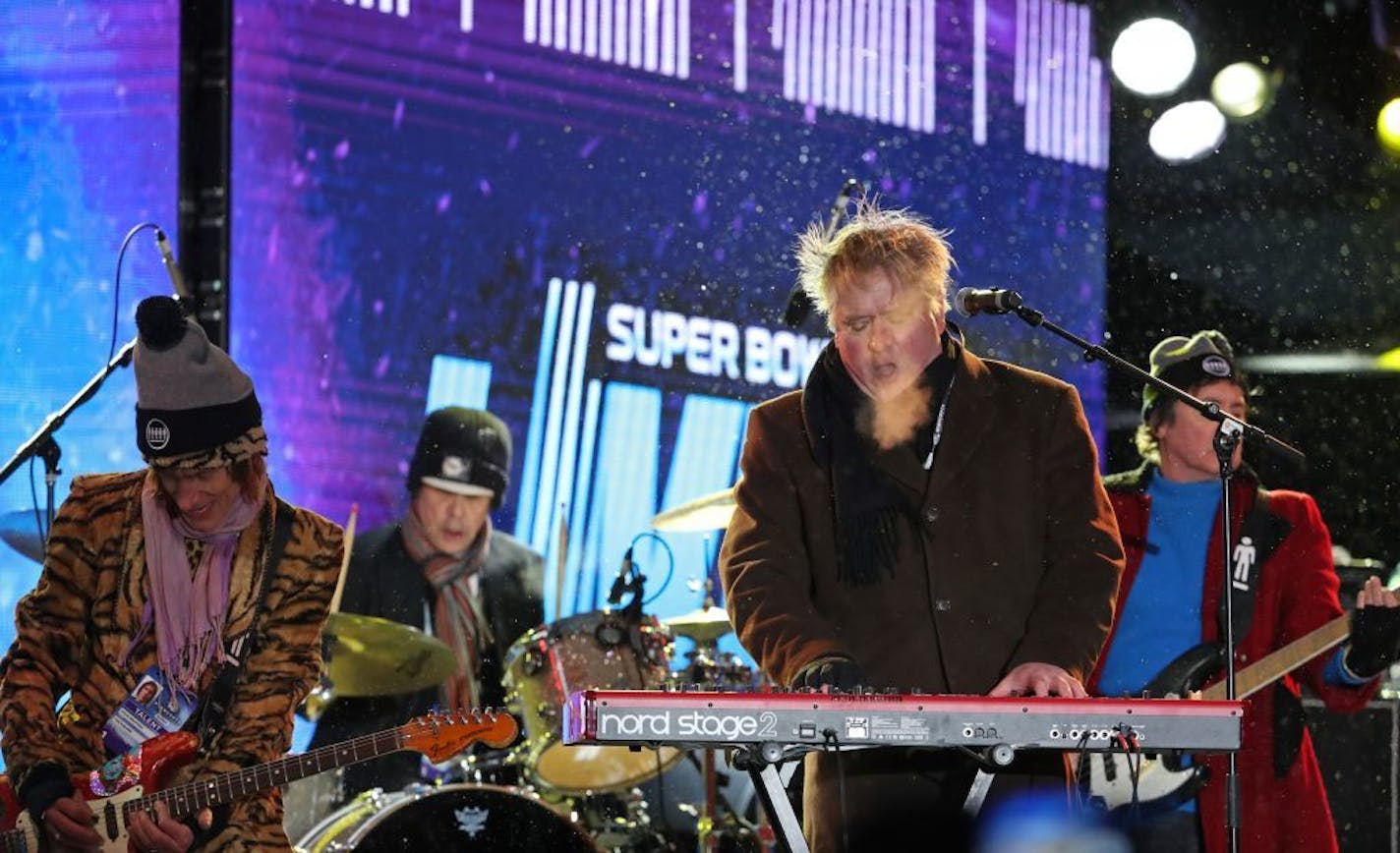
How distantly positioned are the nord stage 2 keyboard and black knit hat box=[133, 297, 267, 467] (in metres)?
1.44

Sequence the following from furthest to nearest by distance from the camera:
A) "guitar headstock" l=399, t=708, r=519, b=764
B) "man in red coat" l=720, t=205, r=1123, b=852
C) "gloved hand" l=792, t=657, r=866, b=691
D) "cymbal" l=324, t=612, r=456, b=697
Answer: "cymbal" l=324, t=612, r=456, b=697, "guitar headstock" l=399, t=708, r=519, b=764, "man in red coat" l=720, t=205, r=1123, b=852, "gloved hand" l=792, t=657, r=866, b=691

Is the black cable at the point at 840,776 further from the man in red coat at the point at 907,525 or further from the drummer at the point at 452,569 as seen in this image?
the drummer at the point at 452,569

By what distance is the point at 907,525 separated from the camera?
3.64 metres

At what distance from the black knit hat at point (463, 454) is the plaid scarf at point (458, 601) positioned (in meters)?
0.14

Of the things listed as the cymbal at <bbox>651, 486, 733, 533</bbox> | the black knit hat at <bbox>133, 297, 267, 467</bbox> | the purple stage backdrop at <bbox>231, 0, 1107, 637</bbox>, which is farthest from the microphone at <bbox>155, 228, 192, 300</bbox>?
the cymbal at <bbox>651, 486, 733, 533</bbox>

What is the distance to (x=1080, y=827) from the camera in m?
3.36

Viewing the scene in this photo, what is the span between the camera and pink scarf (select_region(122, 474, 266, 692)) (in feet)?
13.4

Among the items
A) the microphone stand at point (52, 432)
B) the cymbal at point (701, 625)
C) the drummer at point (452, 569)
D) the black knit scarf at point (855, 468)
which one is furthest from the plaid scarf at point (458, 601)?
the black knit scarf at point (855, 468)

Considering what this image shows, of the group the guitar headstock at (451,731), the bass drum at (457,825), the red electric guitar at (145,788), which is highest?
the guitar headstock at (451,731)

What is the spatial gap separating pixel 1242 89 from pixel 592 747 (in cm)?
401

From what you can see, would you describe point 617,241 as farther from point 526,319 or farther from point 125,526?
point 125,526

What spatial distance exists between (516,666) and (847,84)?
2760mm

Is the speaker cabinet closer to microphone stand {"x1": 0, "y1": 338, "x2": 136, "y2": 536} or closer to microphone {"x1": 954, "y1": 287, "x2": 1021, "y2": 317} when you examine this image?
microphone {"x1": 954, "y1": 287, "x2": 1021, "y2": 317}

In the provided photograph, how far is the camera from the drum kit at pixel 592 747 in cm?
589
